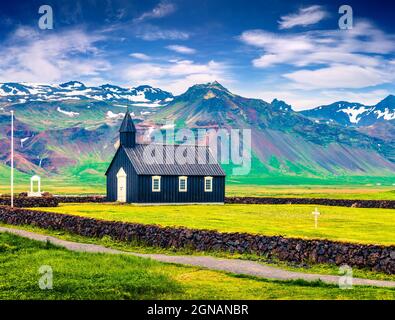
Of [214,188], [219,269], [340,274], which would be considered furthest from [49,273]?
[214,188]

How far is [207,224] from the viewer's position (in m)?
43.7

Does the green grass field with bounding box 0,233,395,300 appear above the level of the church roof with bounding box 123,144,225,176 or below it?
below

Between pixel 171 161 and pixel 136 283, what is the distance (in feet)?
194

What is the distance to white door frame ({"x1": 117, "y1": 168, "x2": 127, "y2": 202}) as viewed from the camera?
3125 inches

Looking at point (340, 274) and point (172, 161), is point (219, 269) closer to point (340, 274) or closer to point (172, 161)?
point (340, 274)

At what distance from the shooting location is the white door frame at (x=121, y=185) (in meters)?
79.4

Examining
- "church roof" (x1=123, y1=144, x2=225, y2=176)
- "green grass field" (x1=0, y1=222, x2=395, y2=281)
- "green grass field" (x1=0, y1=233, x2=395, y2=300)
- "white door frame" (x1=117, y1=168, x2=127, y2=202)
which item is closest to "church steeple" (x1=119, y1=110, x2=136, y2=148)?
"church roof" (x1=123, y1=144, x2=225, y2=176)

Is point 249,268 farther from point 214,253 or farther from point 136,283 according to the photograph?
point 136,283

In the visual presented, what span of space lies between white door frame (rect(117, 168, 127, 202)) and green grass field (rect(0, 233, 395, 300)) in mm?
50581

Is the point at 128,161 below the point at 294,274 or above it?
above

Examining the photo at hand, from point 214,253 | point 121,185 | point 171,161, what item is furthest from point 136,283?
point 171,161

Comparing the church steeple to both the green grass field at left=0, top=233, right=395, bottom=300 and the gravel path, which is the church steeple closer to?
the gravel path
